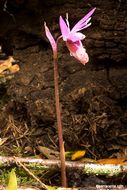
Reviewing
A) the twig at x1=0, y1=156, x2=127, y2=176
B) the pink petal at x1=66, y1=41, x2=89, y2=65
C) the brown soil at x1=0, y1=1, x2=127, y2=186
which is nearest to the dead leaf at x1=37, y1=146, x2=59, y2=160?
the brown soil at x1=0, y1=1, x2=127, y2=186

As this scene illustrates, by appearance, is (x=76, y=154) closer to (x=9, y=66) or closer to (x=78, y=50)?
(x=78, y=50)

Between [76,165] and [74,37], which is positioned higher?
[74,37]

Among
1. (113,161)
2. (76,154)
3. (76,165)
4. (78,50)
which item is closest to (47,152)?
(76,154)

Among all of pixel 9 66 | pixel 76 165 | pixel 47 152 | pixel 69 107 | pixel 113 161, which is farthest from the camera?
pixel 9 66

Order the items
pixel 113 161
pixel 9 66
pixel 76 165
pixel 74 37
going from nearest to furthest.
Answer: pixel 74 37, pixel 76 165, pixel 113 161, pixel 9 66

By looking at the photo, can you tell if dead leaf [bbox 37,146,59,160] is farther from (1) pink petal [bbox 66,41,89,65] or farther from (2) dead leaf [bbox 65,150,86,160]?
(1) pink petal [bbox 66,41,89,65]

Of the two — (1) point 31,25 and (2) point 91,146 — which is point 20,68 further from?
(2) point 91,146

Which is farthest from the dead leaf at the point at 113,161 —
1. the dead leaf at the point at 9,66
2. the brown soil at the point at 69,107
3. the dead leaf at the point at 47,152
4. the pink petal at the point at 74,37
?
the dead leaf at the point at 9,66

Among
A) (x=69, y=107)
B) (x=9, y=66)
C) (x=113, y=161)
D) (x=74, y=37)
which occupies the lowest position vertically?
(x=113, y=161)

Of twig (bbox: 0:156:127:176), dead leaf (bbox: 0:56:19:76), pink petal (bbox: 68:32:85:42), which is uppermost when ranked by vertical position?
pink petal (bbox: 68:32:85:42)
